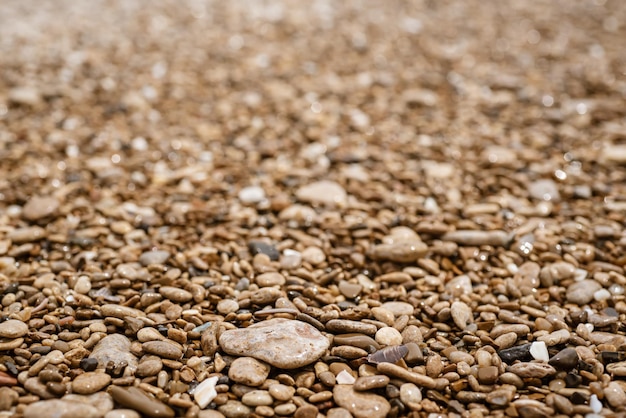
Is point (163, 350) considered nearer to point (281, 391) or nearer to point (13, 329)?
point (281, 391)

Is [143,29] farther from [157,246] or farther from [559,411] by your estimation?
[559,411]

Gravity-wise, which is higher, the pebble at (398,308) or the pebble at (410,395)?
the pebble at (410,395)

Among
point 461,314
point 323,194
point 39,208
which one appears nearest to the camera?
point 461,314

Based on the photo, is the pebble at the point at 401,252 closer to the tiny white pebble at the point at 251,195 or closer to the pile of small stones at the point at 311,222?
the pile of small stones at the point at 311,222

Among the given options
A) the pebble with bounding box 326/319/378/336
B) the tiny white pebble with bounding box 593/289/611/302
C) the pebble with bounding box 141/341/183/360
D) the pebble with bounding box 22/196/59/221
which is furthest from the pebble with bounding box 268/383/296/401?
the pebble with bounding box 22/196/59/221

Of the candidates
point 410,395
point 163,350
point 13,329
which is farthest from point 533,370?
point 13,329

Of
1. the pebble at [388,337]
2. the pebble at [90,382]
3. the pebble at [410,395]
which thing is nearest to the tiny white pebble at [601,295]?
the pebble at [388,337]
